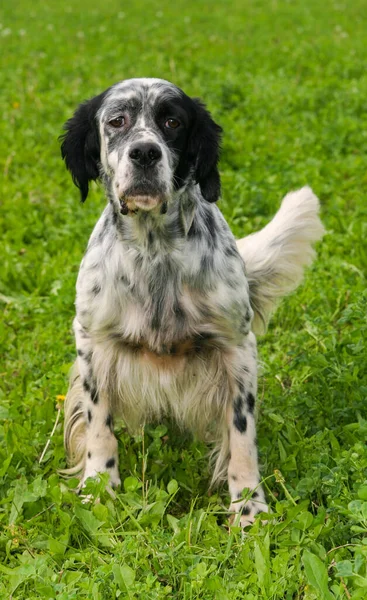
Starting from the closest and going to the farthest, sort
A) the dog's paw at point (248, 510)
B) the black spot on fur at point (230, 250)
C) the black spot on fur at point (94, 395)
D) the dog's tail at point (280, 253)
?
the dog's paw at point (248, 510) → the black spot on fur at point (230, 250) → the black spot on fur at point (94, 395) → the dog's tail at point (280, 253)

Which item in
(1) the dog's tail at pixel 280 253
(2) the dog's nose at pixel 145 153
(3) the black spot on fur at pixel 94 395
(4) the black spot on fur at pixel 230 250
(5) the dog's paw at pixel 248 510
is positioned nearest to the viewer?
(2) the dog's nose at pixel 145 153

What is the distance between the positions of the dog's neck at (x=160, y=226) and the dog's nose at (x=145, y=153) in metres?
0.27

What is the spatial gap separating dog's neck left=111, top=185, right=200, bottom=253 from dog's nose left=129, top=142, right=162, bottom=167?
265 mm

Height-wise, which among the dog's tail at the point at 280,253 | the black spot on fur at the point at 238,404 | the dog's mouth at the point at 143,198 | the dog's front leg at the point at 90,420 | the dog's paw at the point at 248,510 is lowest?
the dog's paw at the point at 248,510

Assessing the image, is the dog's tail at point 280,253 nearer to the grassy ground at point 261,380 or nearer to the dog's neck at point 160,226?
the grassy ground at point 261,380

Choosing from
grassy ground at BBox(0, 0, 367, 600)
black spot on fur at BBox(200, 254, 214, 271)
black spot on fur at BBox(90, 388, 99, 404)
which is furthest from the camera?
black spot on fur at BBox(90, 388, 99, 404)

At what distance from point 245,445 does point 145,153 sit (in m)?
1.21

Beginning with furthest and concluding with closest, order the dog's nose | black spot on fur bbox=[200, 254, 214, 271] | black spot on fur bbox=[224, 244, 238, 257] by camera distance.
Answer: black spot on fur bbox=[224, 244, 238, 257], black spot on fur bbox=[200, 254, 214, 271], the dog's nose

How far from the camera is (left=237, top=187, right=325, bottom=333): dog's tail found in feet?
13.4

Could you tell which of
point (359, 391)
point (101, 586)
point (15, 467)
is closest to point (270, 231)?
point (359, 391)

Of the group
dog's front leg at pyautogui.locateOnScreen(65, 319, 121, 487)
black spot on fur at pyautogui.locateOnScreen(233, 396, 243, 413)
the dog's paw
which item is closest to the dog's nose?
dog's front leg at pyautogui.locateOnScreen(65, 319, 121, 487)

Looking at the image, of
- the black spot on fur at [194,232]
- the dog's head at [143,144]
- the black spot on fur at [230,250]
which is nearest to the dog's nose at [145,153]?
the dog's head at [143,144]

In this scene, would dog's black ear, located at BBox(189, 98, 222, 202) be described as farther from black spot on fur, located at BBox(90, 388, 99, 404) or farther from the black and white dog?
black spot on fur, located at BBox(90, 388, 99, 404)

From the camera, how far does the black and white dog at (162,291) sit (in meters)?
3.28
